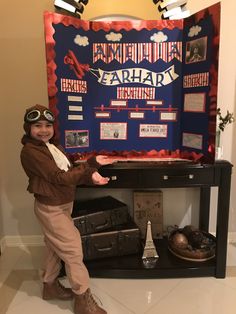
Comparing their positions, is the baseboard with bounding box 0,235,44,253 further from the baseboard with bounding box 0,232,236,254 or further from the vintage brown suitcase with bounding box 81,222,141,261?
the vintage brown suitcase with bounding box 81,222,141,261

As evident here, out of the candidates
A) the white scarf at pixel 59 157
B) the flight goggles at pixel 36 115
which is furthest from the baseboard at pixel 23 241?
the flight goggles at pixel 36 115

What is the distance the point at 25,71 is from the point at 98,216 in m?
1.19

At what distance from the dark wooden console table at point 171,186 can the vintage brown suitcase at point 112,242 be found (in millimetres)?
50

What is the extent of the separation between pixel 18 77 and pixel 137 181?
1190 millimetres

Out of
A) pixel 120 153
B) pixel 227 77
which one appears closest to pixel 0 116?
pixel 120 153

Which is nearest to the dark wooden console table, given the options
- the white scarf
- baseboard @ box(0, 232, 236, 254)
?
the white scarf

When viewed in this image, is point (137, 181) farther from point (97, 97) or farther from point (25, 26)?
point (25, 26)

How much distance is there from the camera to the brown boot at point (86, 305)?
155 cm

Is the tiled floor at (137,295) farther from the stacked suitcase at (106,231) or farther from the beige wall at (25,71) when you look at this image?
the beige wall at (25,71)

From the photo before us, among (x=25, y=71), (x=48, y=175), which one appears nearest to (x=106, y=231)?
(x=48, y=175)

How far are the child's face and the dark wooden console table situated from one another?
417mm

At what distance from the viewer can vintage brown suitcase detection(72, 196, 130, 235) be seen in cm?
190

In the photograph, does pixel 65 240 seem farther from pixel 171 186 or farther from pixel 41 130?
pixel 171 186

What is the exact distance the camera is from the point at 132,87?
1.99 m
